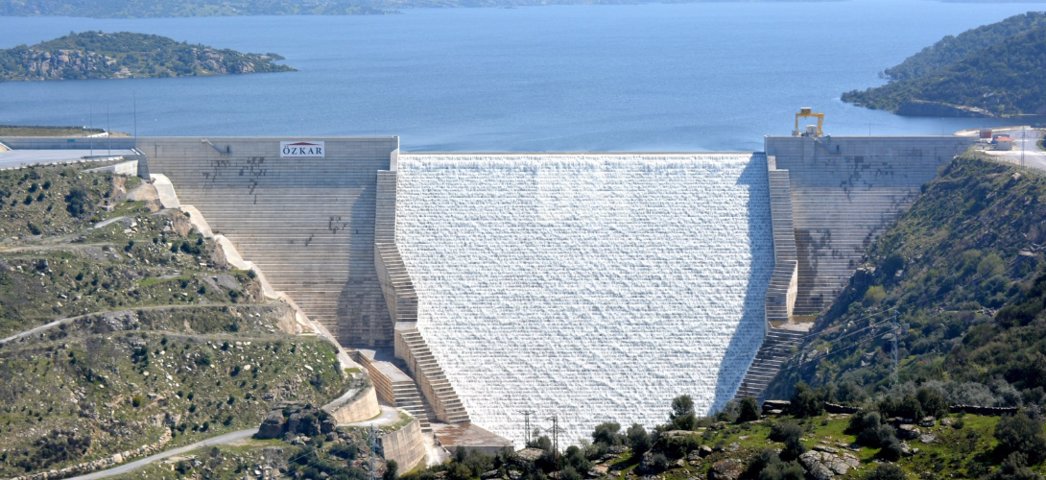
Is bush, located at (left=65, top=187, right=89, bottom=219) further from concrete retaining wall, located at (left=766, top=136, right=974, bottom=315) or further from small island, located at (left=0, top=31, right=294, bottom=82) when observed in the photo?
small island, located at (left=0, top=31, right=294, bottom=82)

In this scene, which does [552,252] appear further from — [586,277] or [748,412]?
[748,412]

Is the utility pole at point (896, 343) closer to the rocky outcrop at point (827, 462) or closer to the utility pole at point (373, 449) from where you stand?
the rocky outcrop at point (827, 462)

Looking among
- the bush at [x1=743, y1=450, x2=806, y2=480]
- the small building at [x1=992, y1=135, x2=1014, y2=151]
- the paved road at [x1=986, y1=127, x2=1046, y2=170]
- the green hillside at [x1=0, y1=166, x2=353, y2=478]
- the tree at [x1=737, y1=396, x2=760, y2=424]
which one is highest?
the small building at [x1=992, y1=135, x2=1014, y2=151]

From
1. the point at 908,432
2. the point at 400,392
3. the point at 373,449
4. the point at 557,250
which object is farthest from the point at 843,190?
the point at 908,432

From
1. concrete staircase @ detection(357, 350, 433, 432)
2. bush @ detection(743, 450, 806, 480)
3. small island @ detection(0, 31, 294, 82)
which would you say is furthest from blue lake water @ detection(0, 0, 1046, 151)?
bush @ detection(743, 450, 806, 480)

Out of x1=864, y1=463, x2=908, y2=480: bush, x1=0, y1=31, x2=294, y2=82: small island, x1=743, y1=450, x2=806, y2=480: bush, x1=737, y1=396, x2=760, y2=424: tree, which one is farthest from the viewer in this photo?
x1=0, y1=31, x2=294, y2=82: small island

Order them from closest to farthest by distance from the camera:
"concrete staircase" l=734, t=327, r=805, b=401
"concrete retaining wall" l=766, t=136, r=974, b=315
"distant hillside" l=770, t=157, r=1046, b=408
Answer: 1. "distant hillside" l=770, t=157, r=1046, b=408
2. "concrete staircase" l=734, t=327, r=805, b=401
3. "concrete retaining wall" l=766, t=136, r=974, b=315
